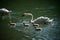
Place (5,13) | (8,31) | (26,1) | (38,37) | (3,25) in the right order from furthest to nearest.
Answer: (26,1) < (5,13) < (3,25) < (8,31) < (38,37)

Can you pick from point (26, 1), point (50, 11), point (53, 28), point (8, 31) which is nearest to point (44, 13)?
point (50, 11)

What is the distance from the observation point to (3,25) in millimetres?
2629

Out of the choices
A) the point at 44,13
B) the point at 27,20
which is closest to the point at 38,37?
the point at 27,20

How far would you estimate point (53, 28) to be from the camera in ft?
8.14

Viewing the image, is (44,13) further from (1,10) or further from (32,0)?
(32,0)

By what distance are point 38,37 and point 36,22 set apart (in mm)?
422

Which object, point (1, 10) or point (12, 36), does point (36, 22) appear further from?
point (1, 10)

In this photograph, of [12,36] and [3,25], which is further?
[3,25]

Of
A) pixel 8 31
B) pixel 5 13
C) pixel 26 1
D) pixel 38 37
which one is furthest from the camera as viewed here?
pixel 26 1

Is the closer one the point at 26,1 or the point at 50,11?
the point at 50,11

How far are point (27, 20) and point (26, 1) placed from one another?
1431mm

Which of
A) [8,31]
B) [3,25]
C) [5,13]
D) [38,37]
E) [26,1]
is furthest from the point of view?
[26,1]

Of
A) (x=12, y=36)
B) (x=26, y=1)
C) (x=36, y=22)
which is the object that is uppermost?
(x=26, y=1)

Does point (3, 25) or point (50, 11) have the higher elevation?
point (50, 11)
